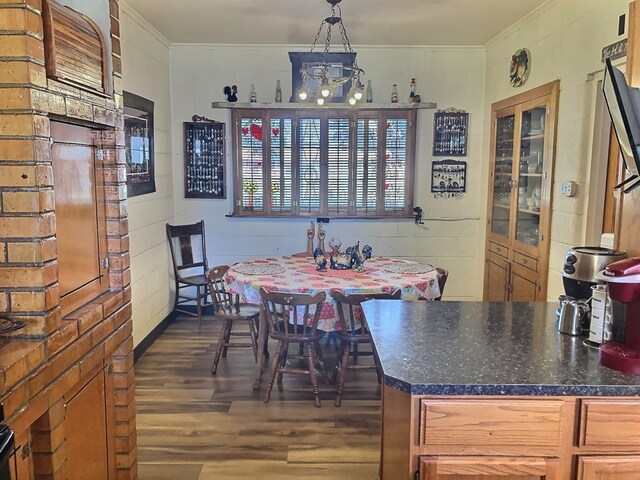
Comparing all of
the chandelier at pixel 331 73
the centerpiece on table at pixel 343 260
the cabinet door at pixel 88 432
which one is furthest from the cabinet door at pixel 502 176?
the cabinet door at pixel 88 432

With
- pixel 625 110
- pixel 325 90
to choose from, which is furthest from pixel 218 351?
pixel 625 110

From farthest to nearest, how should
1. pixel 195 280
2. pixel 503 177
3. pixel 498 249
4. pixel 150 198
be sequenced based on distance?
pixel 195 280 < pixel 498 249 < pixel 503 177 < pixel 150 198

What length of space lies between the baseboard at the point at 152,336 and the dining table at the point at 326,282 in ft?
3.52

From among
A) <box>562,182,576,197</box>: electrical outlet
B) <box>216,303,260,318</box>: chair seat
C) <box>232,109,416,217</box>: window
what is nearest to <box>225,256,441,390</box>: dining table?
<box>216,303,260,318</box>: chair seat

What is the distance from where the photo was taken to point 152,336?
459cm

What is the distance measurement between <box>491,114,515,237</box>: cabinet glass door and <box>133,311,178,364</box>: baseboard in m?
3.27

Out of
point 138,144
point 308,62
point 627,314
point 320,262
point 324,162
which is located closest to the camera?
point 627,314

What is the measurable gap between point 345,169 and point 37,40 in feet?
13.0

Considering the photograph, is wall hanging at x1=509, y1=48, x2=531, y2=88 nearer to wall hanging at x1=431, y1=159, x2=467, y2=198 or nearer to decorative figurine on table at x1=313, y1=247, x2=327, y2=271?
wall hanging at x1=431, y1=159, x2=467, y2=198

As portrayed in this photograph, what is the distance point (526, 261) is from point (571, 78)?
142 cm

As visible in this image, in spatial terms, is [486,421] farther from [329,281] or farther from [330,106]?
[330,106]

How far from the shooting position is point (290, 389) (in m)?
3.59

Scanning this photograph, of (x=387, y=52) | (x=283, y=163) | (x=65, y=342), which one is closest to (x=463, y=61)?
(x=387, y=52)

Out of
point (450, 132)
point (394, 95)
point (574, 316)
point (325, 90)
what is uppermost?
point (394, 95)
